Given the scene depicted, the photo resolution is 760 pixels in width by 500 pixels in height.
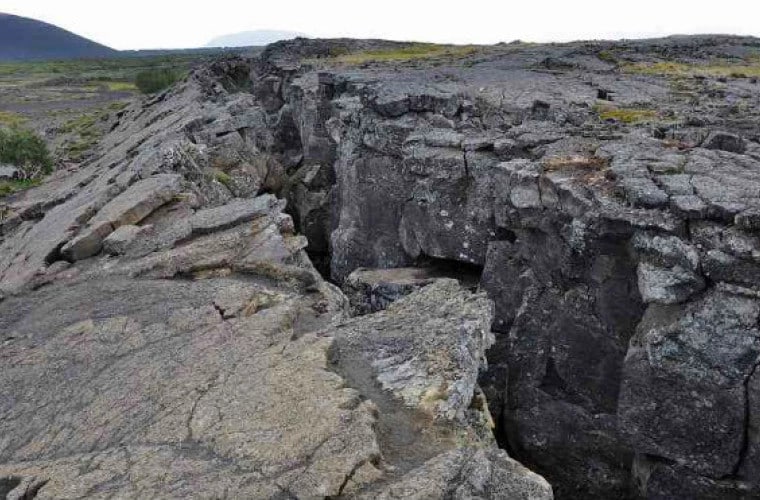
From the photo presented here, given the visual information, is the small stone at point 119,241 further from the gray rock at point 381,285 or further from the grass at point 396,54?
the grass at point 396,54

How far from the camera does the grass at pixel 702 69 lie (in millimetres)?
48656

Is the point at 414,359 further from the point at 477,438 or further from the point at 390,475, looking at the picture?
the point at 390,475

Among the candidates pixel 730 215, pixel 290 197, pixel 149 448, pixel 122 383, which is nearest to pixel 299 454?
pixel 149 448

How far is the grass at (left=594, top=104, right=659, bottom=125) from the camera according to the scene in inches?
1179

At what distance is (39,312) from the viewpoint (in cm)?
1669

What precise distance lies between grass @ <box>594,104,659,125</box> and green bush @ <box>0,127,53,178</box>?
56.9 meters

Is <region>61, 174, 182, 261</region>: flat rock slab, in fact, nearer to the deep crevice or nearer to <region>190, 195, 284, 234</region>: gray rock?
<region>190, 195, 284, 234</region>: gray rock

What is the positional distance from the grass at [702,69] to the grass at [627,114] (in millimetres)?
17544

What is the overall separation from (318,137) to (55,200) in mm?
16869

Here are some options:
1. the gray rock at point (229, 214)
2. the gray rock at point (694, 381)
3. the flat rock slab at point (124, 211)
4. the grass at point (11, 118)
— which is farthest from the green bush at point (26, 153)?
the gray rock at point (694, 381)

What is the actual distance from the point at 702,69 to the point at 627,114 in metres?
27.1

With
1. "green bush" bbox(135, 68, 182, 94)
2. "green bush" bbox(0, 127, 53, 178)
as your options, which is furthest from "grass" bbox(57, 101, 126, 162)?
"green bush" bbox(135, 68, 182, 94)

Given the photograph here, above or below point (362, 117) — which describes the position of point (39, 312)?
below

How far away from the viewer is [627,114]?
31.5 metres
